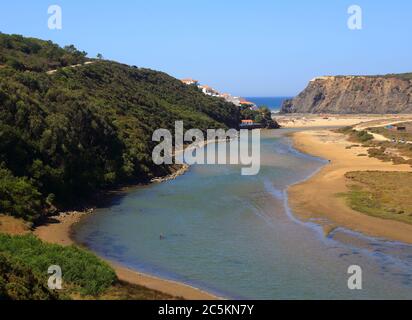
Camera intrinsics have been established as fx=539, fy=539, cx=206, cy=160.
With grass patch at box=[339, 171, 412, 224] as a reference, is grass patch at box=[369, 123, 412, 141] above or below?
above

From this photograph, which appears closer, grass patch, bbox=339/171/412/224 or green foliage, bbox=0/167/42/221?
green foliage, bbox=0/167/42/221

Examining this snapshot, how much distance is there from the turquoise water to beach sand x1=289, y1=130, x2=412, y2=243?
124 cm

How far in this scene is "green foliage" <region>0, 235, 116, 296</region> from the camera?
21.3m

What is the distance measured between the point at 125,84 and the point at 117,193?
5313cm

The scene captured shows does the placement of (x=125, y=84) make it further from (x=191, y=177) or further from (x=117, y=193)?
(x=117, y=193)

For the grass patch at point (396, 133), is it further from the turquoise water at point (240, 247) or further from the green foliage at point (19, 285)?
the green foliage at point (19, 285)

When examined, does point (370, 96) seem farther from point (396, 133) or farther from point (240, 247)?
point (240, 247)

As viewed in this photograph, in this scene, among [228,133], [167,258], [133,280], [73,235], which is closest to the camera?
[133,280]

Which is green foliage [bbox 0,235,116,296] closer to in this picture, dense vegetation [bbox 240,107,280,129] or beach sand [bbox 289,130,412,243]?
beach sand [bbox 289,130,412,243]

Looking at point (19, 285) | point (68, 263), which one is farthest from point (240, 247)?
point (19, 285)

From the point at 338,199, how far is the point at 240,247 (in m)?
14.0

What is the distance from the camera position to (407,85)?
188 meters

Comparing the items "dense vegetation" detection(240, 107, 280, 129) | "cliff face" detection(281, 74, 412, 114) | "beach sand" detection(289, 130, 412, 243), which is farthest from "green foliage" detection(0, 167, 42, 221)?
"cliff face" detection(281, 74, 412, 114)

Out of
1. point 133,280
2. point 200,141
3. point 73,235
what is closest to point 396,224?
point 133,280
